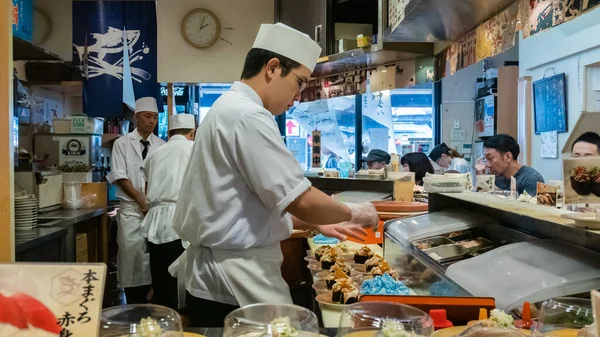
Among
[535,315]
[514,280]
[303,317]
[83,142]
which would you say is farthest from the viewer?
[83,142]

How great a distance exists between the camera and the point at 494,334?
3.77 feet

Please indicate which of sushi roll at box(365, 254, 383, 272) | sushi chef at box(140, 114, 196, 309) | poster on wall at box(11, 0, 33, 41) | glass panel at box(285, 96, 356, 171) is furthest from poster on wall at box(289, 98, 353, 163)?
sushi roll at box(365, 254, 383, 272)

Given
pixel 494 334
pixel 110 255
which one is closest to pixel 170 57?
pixel 110 255

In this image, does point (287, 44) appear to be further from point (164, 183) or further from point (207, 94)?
point (207, 94)

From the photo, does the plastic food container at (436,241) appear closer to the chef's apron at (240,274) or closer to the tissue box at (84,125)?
the chef's apron at (240,274)

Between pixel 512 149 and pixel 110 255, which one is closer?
pixel 512 149

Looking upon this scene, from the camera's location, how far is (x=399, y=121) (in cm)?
792

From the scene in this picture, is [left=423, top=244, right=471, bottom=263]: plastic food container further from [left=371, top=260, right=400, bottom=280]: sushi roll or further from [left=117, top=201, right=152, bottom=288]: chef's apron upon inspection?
[left=117, top=201, right=152, bottom=288]: chef's apron

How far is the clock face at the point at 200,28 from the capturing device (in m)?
6.38

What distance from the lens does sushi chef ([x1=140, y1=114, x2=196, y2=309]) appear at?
14.7 ft

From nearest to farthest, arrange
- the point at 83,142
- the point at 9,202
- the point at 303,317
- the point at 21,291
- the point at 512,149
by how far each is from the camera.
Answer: the point at 21,291
the point at 303,317
the point at 9,202
the point at 512,149
the point at 83,142

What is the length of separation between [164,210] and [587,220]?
370 cm

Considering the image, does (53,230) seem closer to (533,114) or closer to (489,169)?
(489,169)

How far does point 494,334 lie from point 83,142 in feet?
18.9
